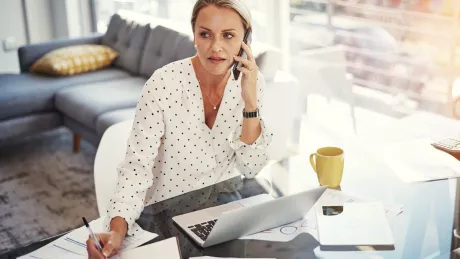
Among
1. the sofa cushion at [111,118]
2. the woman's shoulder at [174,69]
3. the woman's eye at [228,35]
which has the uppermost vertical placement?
the woman's eye at [228,35]

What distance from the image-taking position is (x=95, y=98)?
324 cm

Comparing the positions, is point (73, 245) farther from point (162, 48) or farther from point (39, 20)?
point (39, 20)

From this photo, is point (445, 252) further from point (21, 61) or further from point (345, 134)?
point (21, 61)

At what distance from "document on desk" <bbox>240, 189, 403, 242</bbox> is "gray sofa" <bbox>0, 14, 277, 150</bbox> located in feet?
5.89

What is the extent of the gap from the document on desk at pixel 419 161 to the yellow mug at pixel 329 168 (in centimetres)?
18

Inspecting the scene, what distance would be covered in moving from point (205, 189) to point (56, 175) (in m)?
2.01

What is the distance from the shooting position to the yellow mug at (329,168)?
1.37 m

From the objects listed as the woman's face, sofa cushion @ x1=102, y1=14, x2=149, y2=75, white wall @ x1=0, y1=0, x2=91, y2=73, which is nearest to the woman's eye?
the woman's face

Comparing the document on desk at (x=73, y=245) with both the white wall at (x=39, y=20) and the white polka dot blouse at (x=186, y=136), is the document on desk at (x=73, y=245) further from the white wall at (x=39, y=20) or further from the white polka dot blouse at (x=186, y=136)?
the white wall at (x=39, y=20)

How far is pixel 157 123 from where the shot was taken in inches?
56.8

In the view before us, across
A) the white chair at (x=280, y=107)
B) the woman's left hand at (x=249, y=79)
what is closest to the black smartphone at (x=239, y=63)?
the woman's left hand at (x=249, y=79)

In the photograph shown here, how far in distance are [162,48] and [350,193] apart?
2195 millimetres

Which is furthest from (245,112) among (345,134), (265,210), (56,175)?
(56,175)

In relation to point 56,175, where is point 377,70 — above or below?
above
